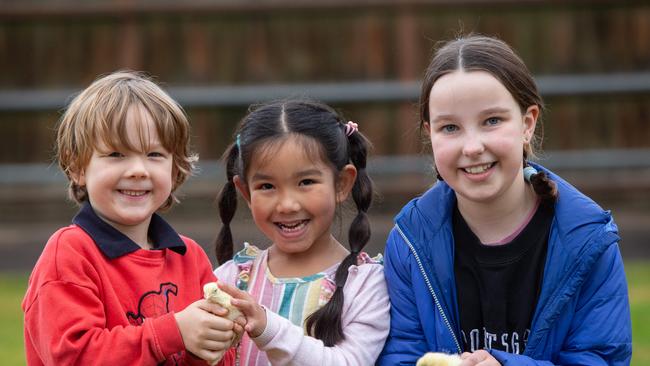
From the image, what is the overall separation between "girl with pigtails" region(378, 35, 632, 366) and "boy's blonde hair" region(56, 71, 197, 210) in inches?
30.5

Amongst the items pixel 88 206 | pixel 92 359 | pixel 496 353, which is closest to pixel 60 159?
pixel 88 206

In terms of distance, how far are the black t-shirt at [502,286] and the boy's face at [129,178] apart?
969 millimetres

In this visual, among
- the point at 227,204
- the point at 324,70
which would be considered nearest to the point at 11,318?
the point at 324,70

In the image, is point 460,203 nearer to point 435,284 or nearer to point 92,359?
point 435,284

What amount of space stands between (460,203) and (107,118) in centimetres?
113

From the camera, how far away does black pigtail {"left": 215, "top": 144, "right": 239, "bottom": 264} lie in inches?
155

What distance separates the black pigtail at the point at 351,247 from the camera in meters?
3.57

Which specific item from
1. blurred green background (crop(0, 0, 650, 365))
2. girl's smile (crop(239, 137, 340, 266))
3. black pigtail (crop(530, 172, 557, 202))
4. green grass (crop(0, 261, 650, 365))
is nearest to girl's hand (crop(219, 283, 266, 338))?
girl's smile (crop(239, 137, 340, 266))

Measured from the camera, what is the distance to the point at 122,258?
3.38m

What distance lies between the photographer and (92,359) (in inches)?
→ 126

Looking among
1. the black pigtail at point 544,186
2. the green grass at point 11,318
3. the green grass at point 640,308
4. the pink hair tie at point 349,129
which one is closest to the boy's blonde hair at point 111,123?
the pink hair tie at point 349,129

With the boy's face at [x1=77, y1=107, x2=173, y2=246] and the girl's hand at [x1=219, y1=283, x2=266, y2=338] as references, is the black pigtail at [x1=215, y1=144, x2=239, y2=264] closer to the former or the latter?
the boy's face at [x1=77, y1=107, x2=173, y2=246]

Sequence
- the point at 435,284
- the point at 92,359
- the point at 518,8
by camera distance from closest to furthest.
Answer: the point at 92,359
the point at 435,284
the point at 518,8

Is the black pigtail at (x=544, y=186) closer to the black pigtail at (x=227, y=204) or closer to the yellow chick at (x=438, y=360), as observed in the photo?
the yellow chick at (x=438, y=360)
